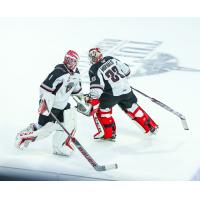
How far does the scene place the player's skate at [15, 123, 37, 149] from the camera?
5269 millimetres

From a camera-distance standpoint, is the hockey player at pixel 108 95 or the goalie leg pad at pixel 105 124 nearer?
the hockey player at pixel 108 95

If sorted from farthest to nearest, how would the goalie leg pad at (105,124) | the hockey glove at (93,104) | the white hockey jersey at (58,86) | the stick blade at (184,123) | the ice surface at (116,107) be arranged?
the stick blade at (184,123), the goalie leg pad at (105,124), the hockey glove at (93,104), the ice surface at (116,107), the white hockey jersey at (58,86)

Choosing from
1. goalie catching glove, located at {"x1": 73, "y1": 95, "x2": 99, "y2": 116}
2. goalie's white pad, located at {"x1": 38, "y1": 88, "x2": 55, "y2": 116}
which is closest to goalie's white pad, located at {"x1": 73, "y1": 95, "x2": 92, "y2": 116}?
goalie catching glove, located at {"x1": 73, "y1": 95, "x2": 99, "y2": 116}

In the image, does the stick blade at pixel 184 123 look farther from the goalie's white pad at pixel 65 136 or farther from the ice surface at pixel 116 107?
the goalie's white pad at pixel 65 136

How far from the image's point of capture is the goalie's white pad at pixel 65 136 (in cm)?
517

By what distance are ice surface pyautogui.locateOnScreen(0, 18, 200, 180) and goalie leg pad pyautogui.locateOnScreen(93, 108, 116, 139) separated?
0.08m

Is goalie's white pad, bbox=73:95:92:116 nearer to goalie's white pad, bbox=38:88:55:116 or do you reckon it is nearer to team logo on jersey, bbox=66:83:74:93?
team logo on jersey, bbox=66:83:74:93

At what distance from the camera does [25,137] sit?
5293 millimetres

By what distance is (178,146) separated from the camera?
544 centimetres

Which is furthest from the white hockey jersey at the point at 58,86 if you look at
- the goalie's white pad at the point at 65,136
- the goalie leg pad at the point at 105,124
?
the goalie leg pad at the point at 105,124

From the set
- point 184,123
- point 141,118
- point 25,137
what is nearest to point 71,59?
point 25,137

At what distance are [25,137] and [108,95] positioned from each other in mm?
799

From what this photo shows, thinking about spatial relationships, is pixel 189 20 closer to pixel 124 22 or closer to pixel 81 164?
pixel 124 22

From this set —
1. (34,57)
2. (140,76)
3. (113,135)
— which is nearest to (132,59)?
(140,76)
